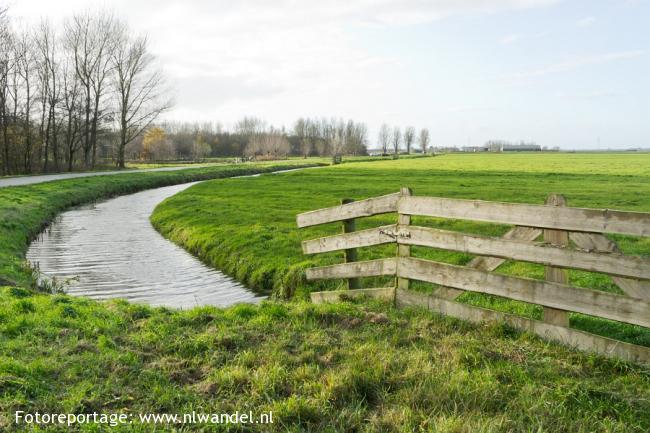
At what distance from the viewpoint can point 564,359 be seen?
5.55 m

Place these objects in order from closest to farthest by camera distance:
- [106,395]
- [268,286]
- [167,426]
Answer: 1. [167,426]
2. [106,395]
3. [268,286]

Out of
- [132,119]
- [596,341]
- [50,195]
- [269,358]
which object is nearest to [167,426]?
[269,358]

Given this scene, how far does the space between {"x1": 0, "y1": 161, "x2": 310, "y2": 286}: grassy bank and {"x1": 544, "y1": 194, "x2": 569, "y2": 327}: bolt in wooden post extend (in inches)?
419

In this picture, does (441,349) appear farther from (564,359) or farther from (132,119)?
(132,119)

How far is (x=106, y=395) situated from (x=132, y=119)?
65187 mm

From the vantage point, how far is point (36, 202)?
25312mm

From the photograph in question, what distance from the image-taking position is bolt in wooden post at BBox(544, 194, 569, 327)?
19.4ft

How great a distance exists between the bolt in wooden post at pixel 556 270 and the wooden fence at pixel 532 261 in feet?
0.04

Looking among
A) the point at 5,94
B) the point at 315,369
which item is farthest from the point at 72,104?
the point at 315,369

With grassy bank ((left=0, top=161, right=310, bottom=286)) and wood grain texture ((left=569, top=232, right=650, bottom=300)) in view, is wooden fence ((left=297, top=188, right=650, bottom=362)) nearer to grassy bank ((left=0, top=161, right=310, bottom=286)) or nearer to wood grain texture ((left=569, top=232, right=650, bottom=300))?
wood grain texture ((left=569, top=232, right=650, bottom=300))

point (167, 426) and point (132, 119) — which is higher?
point (132, 119)

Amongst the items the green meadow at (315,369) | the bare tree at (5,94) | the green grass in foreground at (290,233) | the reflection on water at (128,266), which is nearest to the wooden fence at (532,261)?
the green meadow at (315,369)

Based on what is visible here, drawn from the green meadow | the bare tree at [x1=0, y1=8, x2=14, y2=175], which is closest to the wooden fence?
the green meadow

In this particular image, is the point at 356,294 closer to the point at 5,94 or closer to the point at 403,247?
the point at 403,247
